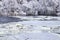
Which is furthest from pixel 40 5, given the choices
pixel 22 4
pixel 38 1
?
pixel 22 4

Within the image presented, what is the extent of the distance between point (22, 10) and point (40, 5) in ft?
3.77

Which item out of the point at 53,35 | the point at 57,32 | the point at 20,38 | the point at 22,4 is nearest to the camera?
the point at 20,38

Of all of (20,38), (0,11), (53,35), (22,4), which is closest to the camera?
(20,38)

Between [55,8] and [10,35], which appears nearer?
[10,35]

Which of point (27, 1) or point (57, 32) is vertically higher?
point (27, 1)

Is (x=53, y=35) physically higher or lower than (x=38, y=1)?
lower

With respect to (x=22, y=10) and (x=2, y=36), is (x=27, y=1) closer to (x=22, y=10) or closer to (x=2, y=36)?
(x=22, y=10)

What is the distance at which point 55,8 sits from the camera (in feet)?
36.3

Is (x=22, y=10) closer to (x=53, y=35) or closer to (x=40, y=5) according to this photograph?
(x=40, y=5)

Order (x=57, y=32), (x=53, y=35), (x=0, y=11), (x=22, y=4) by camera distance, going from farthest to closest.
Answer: (x=22, y=4) → (x=0, y=11) → (x=57, y=32) → (x=53, y=35)

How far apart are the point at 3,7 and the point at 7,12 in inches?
15.6

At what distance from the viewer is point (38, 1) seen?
1097cm

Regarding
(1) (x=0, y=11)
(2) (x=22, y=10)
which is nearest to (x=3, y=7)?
(1) (x=0, y=11)

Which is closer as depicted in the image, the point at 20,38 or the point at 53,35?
the point at 20,38
